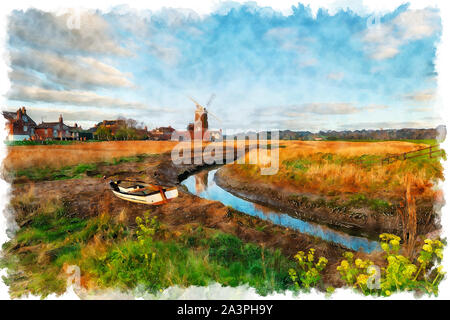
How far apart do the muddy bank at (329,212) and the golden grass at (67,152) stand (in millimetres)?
9390

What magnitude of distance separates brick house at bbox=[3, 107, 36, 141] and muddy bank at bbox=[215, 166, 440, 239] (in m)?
11.1

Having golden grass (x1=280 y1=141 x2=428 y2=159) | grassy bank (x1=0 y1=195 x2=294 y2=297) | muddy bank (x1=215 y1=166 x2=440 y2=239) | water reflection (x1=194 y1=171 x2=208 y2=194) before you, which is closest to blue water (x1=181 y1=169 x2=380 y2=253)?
water reflection (x1=194 y1=171 x2=208 y2=194)

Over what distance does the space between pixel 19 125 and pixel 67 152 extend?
2.84 metres

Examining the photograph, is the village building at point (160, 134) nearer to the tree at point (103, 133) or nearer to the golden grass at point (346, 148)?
the tree at point (103, 133)

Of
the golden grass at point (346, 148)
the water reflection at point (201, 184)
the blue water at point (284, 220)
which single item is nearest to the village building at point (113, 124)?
the blue water at point (284, 220)

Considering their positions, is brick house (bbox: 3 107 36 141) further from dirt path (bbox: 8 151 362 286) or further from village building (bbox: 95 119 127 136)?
dirt path (bbox: 8 151 362 286)

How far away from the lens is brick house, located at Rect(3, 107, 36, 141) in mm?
4641

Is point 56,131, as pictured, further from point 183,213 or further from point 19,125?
point 183,213

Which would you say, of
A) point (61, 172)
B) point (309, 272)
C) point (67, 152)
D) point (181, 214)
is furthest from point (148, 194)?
point (309, 272)

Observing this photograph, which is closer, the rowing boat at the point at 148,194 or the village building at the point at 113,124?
the rowing boat at the point at 148,194

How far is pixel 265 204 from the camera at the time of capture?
47.9 ft

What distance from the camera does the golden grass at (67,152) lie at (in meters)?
5.88

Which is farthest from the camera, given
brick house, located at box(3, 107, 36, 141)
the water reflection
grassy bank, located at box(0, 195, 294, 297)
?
the water reflection
